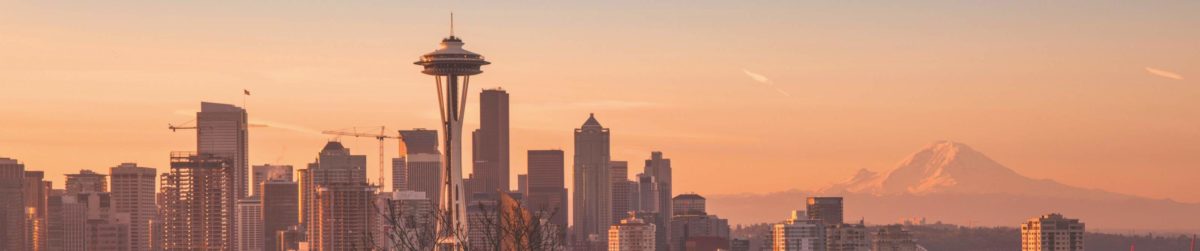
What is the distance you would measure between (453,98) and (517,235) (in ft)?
370

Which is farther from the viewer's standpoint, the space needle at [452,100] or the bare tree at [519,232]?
the space needle at [452,100]

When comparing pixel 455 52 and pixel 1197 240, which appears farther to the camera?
pixel 1197 240

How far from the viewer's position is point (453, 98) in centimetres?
16200

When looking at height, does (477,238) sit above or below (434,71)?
below

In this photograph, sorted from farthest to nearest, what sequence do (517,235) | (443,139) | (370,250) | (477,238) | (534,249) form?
(477,238)
(443,139)
(370,250)
(534,249)
(517,235)

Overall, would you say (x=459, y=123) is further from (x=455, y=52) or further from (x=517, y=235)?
(x=517, y=235)

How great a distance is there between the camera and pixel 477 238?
197 metres

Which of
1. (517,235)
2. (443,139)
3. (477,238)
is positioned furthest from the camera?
(477,238)

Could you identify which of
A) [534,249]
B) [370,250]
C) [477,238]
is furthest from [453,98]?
[534,249]

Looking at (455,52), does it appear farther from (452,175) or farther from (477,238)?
(477,238)

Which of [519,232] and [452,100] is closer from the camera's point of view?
[519,232]

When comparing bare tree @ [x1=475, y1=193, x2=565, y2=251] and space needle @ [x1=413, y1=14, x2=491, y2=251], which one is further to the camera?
space needle @ [x1=413, y1=14, x2=491, y2=251]

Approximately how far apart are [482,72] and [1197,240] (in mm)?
70800

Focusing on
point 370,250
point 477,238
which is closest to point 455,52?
point 477,238
